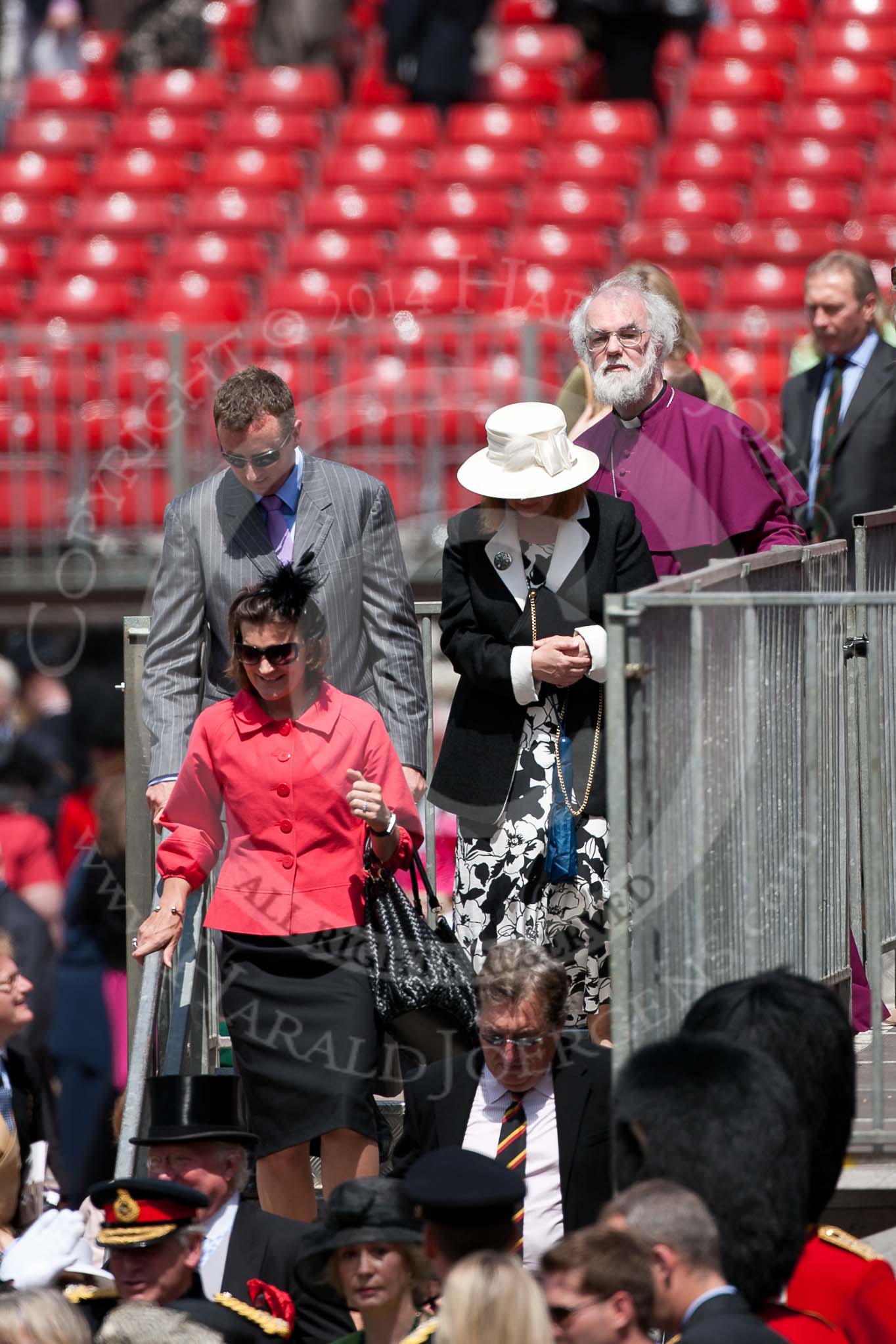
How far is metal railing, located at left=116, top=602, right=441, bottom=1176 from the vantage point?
19.2ft

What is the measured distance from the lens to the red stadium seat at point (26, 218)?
1412cm

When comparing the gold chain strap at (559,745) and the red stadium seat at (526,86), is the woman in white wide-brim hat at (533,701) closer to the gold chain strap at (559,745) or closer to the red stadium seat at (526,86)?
the gold chain strap at (559,745)

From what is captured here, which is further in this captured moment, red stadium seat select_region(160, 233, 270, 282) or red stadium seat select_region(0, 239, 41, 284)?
red stadium seat select_region(0, 239, 41, 284)

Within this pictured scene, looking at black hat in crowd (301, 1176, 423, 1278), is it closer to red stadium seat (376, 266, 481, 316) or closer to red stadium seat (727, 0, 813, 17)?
red stadium seat (376, 266, 481, 316)

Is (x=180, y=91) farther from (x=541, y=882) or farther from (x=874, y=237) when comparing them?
(x=541, y=882)

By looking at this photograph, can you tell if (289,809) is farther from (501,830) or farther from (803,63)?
(803,63)

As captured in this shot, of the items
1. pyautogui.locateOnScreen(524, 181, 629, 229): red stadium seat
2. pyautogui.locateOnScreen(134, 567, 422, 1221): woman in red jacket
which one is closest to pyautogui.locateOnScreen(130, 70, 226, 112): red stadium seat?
pyautogui.locateOnScreen(524, 181, 629, 229): red stadium seat

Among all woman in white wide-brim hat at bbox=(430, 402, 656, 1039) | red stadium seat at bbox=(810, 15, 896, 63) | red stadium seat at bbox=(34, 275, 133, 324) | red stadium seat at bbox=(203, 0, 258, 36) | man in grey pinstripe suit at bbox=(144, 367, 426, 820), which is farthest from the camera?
red stadium seat at bbox=(203, 0, 258, 36)

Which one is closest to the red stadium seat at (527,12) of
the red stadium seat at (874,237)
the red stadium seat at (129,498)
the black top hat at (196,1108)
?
the red stadium seat at (874,237)

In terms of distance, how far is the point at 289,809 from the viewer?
5090 millimetres

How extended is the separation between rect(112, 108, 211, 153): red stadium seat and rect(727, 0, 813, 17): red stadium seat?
3.78 metres

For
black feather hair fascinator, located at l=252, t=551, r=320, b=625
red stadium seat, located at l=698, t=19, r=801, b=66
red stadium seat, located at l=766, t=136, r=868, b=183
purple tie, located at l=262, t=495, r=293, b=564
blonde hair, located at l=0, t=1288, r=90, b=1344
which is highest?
red stadium seat, located at l=698, t=19, r=801, b=66

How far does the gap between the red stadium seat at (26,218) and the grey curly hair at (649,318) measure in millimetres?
9181

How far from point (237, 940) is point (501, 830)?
0.67 metres
